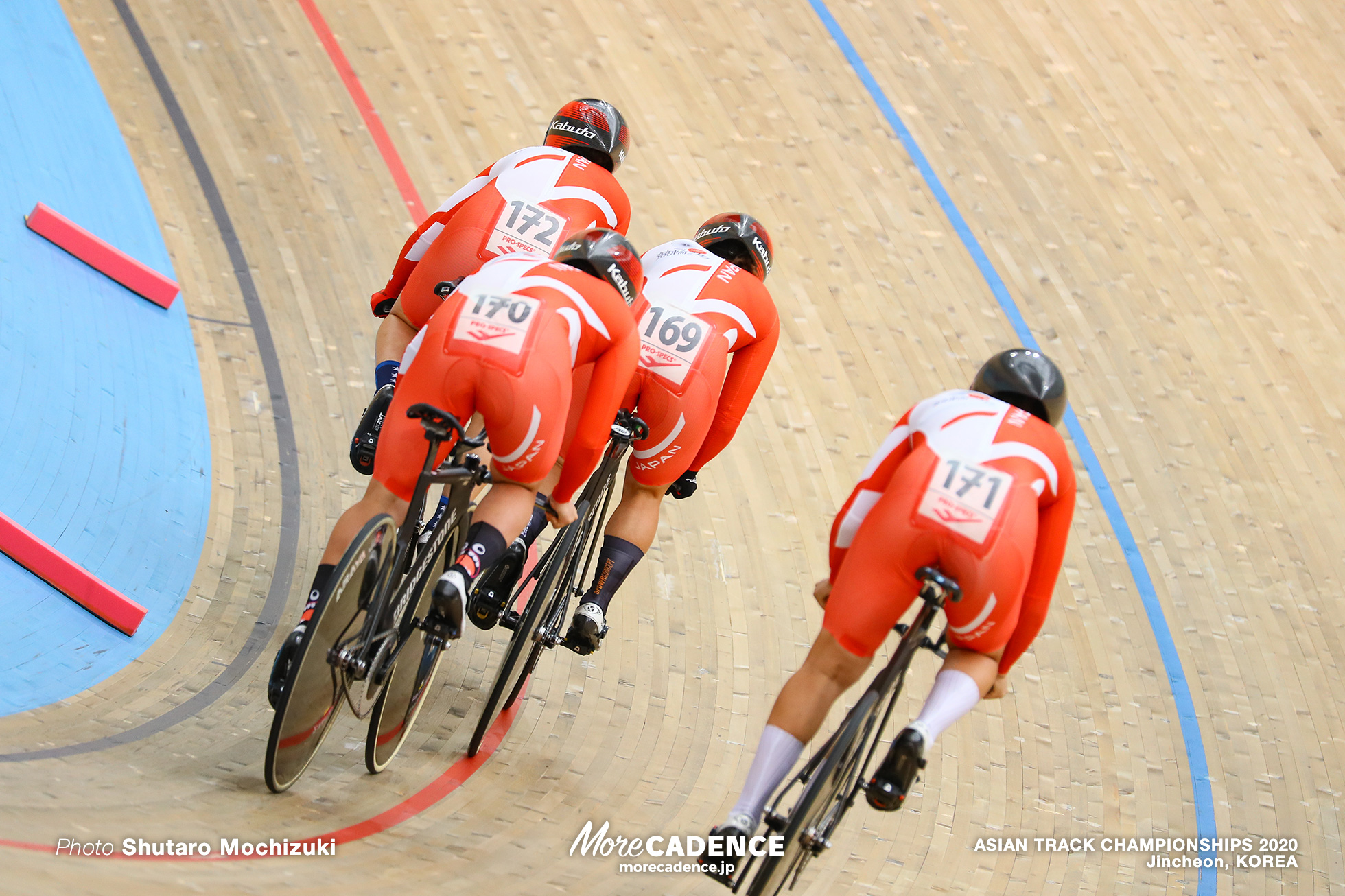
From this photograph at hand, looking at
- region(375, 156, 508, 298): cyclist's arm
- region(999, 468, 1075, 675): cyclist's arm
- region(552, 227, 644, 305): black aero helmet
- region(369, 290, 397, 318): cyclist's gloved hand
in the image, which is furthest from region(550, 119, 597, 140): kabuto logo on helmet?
region(999, 468, 1075, 675): cyclist's arm

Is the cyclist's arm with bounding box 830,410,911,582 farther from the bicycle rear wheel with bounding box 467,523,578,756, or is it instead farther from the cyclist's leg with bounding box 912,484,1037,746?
the bicycle rear wheel with bounding box 467,523,578,756

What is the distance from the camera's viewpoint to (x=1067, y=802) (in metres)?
4.30

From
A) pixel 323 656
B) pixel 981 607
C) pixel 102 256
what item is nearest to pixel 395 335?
pixel 323 656

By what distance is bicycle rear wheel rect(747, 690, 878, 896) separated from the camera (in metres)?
2.71

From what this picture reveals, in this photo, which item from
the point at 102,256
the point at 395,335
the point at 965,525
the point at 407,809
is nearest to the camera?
the point at 965,525

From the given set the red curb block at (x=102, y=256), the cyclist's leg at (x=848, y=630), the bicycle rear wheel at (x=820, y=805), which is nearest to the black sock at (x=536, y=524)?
the cyclist's leg at (x=848, y=630)

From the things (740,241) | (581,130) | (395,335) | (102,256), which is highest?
(581,130)

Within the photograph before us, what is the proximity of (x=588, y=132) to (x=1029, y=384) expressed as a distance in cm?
185

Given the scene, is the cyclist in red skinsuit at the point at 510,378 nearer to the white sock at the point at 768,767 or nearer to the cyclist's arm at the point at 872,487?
the cyclist's arm at the point at 872,487

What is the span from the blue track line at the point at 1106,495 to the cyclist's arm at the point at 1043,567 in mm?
1688

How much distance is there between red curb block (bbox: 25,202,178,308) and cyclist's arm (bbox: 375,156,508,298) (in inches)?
65.0

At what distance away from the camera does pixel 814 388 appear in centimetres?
587

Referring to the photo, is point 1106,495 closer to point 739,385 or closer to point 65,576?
point 739,385

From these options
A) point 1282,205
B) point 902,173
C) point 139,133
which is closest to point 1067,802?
point 902,173
